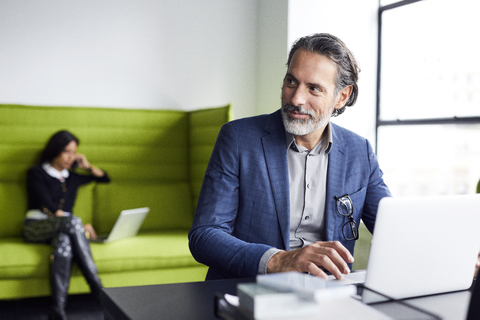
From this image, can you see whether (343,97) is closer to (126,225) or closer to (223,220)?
(223,220)

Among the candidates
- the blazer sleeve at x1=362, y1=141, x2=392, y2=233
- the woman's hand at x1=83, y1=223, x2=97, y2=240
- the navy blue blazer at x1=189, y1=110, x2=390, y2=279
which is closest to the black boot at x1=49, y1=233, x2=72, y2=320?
the woman's hand at x1=83, y1=223, x2=97, y2=240

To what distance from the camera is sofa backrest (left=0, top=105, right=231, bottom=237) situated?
3158mm

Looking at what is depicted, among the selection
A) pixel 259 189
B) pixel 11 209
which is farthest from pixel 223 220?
pixel 11 209

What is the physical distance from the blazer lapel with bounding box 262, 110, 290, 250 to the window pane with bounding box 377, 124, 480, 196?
5.55 feet

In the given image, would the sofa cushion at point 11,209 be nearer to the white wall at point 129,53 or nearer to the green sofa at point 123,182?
the green sofa at point 123,182

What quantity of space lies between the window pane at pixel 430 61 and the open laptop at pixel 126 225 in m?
1.85

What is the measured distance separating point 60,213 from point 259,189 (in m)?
1.93

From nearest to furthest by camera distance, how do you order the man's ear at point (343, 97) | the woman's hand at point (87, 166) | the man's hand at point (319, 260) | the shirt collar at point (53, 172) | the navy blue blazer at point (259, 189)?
the man's hand at point (319, 260), the navy blue blazer at point (259, 189), the man's ear at point (343, 97), the shirt collar at point (53, 172), the woman's hand at point (87, 166)

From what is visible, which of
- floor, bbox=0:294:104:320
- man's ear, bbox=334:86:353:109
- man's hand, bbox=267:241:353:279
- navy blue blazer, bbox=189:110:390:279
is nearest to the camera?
man's hand, bbox=267:241:353:279

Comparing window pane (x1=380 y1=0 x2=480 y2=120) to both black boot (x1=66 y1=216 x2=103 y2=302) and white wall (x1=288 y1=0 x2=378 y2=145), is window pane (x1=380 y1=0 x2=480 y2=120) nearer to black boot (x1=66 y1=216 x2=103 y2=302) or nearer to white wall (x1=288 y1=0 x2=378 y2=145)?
white wall (x1=288 y1=0 x2=378 y2=145)

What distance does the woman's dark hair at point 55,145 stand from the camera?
3.07m

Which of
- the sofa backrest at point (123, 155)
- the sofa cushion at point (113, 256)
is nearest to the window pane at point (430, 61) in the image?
the sofa backrest at point (123, 155)

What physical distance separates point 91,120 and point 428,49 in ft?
7.63

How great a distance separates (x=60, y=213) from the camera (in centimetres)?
295
